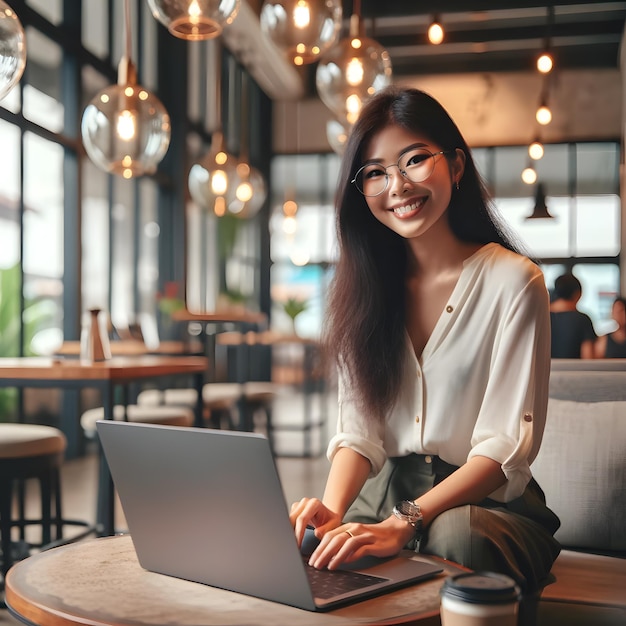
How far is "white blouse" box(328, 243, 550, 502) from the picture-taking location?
1.41m

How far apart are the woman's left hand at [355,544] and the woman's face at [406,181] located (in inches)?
22.0

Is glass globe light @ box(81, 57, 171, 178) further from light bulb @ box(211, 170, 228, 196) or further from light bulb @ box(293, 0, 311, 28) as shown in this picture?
light bulb @ box(211, 170, 228, 196)

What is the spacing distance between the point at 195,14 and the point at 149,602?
6.50 ft

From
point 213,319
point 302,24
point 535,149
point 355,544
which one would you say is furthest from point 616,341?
point 355,544

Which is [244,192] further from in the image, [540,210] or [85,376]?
[540,210]

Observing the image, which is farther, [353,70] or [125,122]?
[353,70]

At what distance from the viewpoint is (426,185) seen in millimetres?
1509

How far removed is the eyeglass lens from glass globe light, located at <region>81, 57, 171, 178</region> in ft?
5.98

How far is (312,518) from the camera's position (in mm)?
1241

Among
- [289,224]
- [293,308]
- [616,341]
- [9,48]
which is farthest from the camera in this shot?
[289,224]

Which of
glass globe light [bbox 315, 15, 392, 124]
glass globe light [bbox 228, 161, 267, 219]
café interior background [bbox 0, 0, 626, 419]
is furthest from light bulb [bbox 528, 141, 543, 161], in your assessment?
glass globe light [bbox 315, 15, 392, 124]

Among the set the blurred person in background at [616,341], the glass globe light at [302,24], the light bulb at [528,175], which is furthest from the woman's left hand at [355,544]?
the light bulb at [528,175]

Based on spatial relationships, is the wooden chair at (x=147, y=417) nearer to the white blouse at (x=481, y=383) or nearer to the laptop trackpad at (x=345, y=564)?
the white blouse at (x=481, y=383)

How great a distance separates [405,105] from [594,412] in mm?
796
